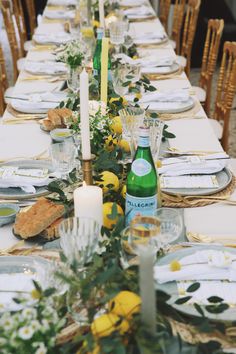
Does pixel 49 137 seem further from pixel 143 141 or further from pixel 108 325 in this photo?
pixel 108 325

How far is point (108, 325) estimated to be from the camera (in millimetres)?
943

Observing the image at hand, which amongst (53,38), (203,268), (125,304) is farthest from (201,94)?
(125,304)

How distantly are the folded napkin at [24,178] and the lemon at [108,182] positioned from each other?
263mm

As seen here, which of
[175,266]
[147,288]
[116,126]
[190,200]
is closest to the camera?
[147,288]

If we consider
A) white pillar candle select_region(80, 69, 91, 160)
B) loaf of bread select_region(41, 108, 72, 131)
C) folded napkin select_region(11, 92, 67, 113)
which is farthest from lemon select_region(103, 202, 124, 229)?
folded napkin select_region(11, 92, 67, 113)

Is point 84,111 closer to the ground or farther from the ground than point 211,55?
farther from the ground

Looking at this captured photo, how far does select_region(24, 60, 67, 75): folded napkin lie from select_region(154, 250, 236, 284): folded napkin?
1777 mm

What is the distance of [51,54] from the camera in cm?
323

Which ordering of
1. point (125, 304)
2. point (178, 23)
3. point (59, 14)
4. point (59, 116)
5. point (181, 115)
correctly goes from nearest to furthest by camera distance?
point (125, 304) < point (59, 116) < point (181, 115) < point (59, 14) < point (178, 23)

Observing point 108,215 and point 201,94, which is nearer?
point 108,215

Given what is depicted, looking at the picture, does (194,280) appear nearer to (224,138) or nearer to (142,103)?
(142,103)

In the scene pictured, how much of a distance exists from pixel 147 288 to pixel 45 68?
2255 mm

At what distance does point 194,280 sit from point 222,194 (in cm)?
50

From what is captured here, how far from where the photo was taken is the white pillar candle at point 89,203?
1.30 meters
